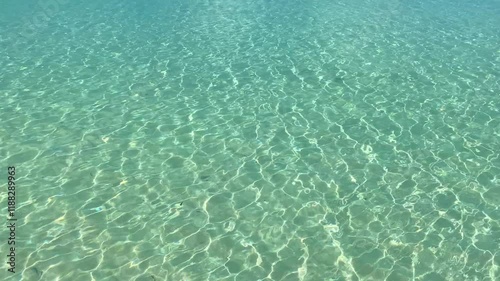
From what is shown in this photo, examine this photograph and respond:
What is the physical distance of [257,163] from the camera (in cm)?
1120

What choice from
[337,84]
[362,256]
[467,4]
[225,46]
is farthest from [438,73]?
[467,4]

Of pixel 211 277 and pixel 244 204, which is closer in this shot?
pixel 211 277

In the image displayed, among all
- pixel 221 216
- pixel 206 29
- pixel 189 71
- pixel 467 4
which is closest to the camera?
pixel 221 216

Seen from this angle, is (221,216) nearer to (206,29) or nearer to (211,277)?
(211,277)

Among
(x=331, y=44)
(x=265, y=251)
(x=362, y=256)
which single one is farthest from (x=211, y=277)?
(x=331, y=44)

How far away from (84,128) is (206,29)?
10.7m

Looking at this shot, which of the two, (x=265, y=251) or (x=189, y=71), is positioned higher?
(x=265, y=251)

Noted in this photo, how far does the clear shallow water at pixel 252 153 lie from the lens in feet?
27.9

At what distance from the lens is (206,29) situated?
71.2 ft

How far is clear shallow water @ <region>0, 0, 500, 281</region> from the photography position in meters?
8.52

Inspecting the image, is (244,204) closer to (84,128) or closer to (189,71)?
(84,128)

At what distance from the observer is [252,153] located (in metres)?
11.6

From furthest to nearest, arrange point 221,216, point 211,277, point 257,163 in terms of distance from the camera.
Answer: point 257,163
point 221,216
point 211,277

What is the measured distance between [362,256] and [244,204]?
272cm
